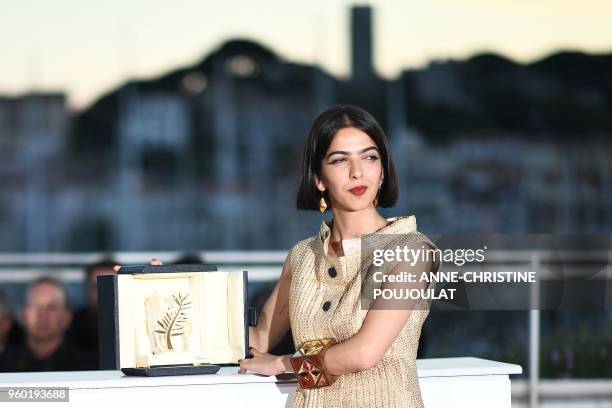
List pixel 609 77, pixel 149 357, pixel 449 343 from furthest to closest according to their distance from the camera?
pixel 609 77, pixel 449 343, pixel 149 357

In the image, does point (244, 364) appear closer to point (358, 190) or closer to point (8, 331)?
point (358, 190)

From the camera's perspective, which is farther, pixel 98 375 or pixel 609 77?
pixel 609 77

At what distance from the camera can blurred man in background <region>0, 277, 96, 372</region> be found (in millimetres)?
4117

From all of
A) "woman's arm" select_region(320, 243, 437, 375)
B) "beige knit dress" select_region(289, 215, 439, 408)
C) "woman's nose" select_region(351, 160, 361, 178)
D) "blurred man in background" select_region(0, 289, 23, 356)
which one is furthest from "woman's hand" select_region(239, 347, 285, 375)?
"blurred man in background" select_region(0, 289, 23, 356)

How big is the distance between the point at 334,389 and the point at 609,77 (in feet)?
43.0

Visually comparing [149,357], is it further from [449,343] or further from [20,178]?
[20,178]

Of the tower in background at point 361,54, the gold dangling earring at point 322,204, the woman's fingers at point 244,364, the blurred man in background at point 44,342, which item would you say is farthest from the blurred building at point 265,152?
the gold dangling earring at point 322,204

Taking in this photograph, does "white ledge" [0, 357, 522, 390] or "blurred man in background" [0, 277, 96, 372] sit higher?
"white ledge" [0, 357, 522, 390]

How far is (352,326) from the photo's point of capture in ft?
6.92

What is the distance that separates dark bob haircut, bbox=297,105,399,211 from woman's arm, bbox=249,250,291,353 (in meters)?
0.23

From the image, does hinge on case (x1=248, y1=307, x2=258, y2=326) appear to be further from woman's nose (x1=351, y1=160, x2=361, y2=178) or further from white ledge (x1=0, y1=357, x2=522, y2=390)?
woman's nose (x1=351, y1=160, x2=361, y2=178)

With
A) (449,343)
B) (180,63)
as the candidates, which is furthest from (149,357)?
(180,63)

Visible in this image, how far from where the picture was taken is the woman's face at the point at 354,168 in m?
2.14

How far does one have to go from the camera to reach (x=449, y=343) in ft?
28.0
